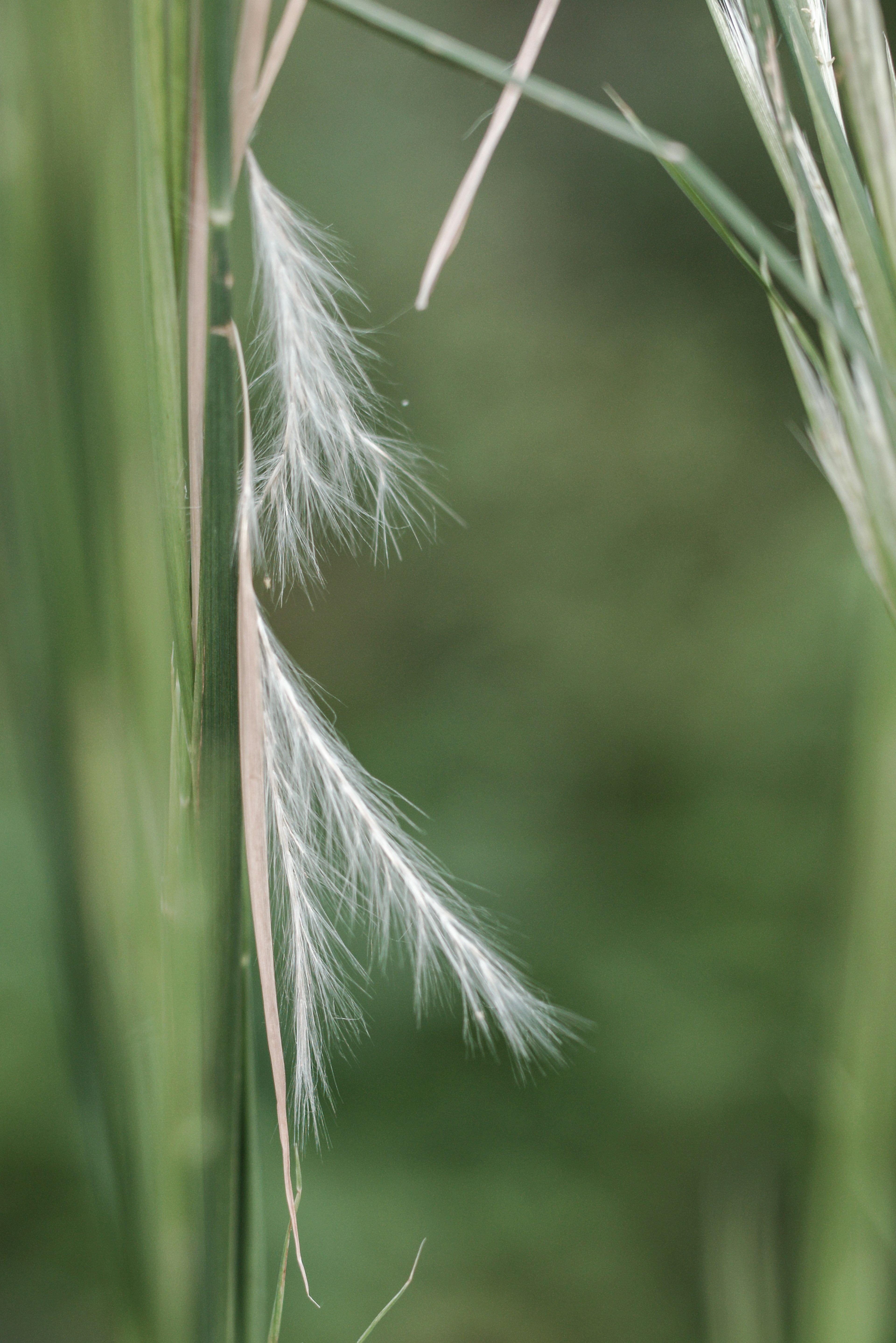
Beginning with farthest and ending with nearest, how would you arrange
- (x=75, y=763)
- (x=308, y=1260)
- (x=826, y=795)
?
1. (x=826, y=795)
2. (x=308, y=1260)
3. (x=75, y=763)

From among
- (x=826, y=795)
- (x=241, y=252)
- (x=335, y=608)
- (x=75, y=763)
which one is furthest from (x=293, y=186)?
(x=75, y=763)

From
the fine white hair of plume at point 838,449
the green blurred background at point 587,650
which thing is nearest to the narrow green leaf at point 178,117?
the fine white hair of plume at point 838,449

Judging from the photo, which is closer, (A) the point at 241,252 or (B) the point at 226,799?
(B) the point at 226,799

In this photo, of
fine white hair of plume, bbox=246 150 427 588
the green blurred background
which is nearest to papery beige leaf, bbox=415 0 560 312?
fine white hair of plume, bbox=246 150 427 588

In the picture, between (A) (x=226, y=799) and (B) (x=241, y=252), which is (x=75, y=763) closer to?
(A) (x=226, y=799)

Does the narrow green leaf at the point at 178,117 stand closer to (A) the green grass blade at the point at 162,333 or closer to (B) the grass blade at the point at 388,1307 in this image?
(A) the green grass blade at the point at 162,333

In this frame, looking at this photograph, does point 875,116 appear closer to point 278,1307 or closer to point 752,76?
point 752,76

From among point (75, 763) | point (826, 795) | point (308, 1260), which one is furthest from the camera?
point (826, 795)
